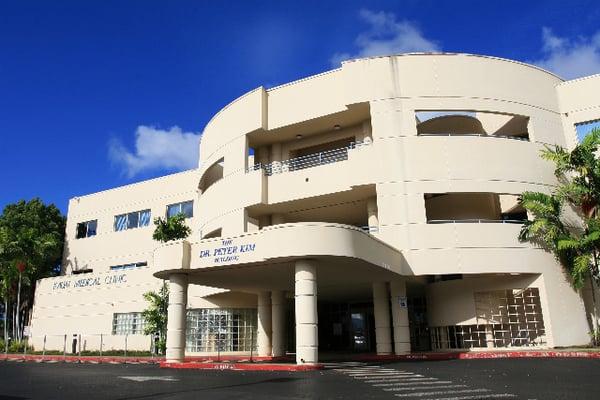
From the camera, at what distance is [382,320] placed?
27266 millimetres

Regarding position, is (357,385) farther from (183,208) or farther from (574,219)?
(183,208)

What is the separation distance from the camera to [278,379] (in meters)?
16.5

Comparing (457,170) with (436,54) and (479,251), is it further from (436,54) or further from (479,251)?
(436,54)

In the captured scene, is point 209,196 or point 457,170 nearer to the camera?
point 457,170

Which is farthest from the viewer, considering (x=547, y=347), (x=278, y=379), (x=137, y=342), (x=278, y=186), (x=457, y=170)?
(x=137, y=342)

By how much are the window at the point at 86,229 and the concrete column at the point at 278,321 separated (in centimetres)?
2473

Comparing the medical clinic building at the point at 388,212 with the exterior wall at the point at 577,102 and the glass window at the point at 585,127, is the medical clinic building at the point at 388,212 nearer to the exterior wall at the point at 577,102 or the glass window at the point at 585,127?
the exterior wall at the point at 577,102

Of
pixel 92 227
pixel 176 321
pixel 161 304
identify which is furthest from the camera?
pixel 92 227

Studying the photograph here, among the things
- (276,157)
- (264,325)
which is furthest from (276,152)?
(264,325)

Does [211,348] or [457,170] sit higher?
[457,170]

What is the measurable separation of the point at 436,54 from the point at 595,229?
1238 centimetres

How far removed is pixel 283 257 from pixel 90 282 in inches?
1082

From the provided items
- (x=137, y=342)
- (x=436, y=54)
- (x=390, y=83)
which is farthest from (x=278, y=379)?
(x=137, y=342)

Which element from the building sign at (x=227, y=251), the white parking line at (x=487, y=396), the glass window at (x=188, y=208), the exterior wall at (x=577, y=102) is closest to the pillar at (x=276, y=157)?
the building sign at (x=227, y=251)
